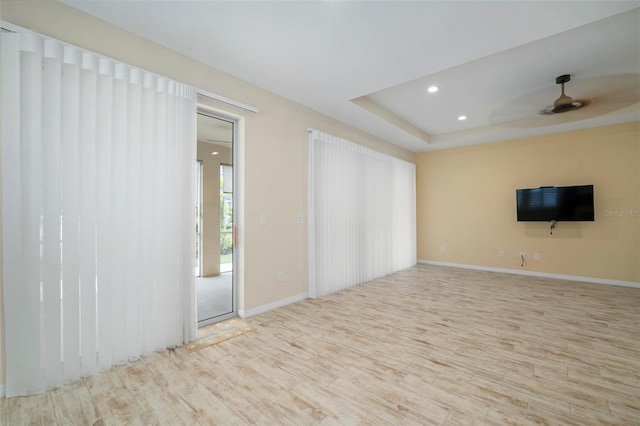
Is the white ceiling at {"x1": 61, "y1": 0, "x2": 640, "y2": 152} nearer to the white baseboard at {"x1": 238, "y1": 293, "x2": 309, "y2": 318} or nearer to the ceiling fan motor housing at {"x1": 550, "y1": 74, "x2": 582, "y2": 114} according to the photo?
the ceiling fan motor housing at {"x1": 550, "y1": 74, "x2": 582, "y2": 114}

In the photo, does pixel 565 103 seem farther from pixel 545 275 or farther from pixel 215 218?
pixel 215 218

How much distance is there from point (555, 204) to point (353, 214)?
3.87 m

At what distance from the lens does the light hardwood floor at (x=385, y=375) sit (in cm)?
162

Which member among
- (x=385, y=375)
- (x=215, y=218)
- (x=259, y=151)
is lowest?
(x=385, y=375)

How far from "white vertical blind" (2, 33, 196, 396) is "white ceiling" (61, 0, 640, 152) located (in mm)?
614

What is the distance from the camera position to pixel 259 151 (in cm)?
332

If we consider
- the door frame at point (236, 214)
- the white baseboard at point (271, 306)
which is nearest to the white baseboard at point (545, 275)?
the white baseboard at point (271, 306)

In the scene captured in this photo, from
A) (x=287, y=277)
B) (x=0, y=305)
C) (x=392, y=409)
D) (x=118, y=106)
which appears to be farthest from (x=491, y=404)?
(x=118, y=106)

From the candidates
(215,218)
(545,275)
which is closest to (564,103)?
(545,275)

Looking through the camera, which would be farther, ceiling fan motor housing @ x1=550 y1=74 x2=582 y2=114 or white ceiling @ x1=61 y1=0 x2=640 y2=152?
ceiling fan motor housing @ x1=550 y1=74 x2=582 y2=114

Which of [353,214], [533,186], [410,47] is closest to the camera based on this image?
[410,47]

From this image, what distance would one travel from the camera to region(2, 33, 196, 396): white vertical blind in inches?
69.4

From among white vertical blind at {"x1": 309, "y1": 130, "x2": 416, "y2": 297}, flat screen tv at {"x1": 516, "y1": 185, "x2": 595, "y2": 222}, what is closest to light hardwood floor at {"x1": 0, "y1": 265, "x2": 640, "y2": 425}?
white vertical blind at {"x1": 309, "y1": 130, "x2": 416, "y2": 297}

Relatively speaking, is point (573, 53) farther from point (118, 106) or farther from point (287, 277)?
point (118, 106)
